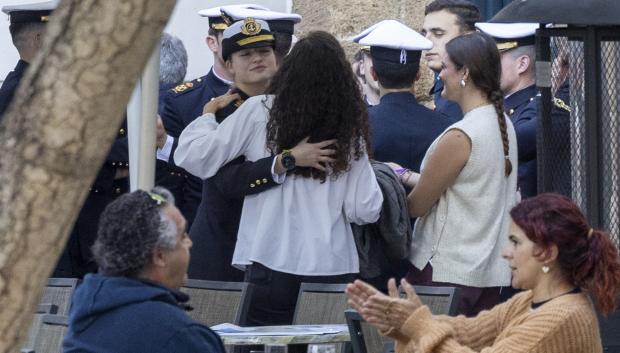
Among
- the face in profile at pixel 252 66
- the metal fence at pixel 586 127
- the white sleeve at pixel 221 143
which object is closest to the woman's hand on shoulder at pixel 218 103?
the face in profile at pixel 252 66

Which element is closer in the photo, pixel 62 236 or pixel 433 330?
pixel 62 236

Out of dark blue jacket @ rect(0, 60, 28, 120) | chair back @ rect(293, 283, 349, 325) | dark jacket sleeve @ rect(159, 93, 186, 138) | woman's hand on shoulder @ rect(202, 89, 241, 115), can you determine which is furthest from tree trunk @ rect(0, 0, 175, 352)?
dark jacket sleeve @ rect(159, 93, 186, 138)

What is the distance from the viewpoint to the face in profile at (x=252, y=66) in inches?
234

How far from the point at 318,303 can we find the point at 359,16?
3765 mm

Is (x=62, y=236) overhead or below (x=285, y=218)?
overhead

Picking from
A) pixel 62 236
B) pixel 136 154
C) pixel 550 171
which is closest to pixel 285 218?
pixel 136 154

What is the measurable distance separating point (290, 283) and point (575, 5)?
1526 mm

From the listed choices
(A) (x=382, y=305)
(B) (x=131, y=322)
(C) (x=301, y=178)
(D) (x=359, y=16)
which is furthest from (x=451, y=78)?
(D) (x=359, y=16)

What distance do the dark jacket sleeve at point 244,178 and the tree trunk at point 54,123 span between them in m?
3.21

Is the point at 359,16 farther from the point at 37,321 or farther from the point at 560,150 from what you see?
the point at 37,321

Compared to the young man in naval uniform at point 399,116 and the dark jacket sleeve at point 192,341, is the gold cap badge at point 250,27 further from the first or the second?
the dark jacket sleeve at point 192,341

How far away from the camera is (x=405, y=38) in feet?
20.0

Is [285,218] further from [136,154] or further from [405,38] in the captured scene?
[405,38]

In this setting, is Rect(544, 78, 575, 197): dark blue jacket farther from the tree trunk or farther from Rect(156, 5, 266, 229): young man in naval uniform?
the tree trunk
